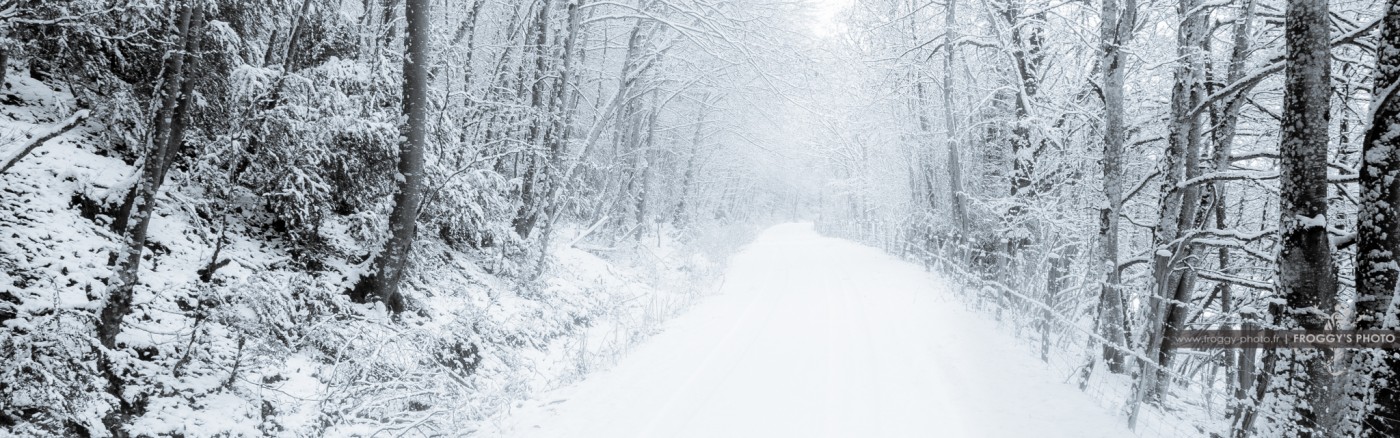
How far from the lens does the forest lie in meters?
3.24

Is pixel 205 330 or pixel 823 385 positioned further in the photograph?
pixel 823 385

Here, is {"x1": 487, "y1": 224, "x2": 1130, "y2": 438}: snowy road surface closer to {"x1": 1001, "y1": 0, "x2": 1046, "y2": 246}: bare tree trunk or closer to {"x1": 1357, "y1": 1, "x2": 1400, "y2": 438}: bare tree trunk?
{"x1": 1357, "y1": 1, "x2": 1400, "y2": 438}: bare tree trunk

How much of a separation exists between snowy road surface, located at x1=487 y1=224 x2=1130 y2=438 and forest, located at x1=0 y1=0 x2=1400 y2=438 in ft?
1.47

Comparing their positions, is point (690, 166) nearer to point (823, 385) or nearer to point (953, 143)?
point (953, 143)

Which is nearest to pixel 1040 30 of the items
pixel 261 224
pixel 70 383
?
pixel 261 224

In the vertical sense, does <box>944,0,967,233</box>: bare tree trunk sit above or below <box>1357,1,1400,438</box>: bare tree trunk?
above

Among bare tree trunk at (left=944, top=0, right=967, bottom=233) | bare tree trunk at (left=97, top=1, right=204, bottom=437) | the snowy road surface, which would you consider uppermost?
bare tree trunk at (left=944, top=0, right=967, bottom=233)

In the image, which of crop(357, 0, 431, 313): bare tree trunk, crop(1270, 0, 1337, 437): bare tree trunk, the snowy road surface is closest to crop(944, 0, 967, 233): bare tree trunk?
the snowy road surface

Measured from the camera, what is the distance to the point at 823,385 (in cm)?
602

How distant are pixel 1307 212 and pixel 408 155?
296 inches

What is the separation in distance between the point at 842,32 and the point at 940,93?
3390mm

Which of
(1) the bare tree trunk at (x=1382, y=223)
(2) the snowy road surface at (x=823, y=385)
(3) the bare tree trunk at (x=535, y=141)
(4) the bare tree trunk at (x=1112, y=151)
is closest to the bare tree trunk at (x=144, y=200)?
(2) the snowy road surface at (x=823, y=385)

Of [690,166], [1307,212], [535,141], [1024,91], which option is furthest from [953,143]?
[690,166]

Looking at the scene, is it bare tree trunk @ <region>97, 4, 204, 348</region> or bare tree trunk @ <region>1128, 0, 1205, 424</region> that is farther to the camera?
bare tree trunk @ <region>1128, 0, 1205, 424</region>
